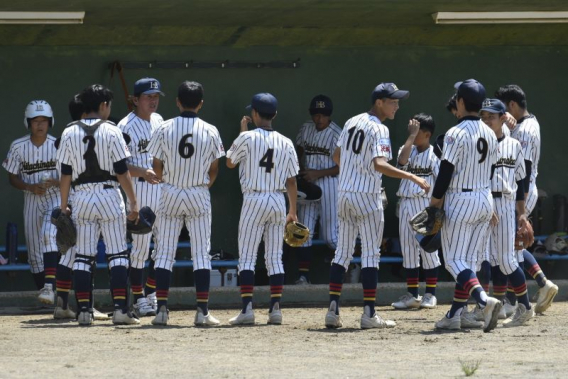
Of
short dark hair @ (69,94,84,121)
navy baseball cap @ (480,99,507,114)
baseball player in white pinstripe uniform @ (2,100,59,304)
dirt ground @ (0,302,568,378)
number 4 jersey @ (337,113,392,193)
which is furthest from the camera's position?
baseball player in white pinstripe uniform @ (2,100,59,304)

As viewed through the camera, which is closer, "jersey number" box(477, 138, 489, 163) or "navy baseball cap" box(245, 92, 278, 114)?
"jersey number" box(477, 138, 489, 163)

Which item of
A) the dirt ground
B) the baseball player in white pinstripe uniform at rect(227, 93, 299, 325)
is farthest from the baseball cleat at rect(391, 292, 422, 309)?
the baseball player in white pinstripe uniform at rect(227, 93, 299, 325)

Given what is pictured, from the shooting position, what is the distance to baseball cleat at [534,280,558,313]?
33.2 feet

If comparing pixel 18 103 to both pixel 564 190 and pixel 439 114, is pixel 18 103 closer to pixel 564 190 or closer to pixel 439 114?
pixel 439 114

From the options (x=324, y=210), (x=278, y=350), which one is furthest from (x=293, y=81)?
(x=278, y=350)

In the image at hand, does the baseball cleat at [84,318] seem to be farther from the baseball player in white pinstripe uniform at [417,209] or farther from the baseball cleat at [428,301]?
the baseball cleat at [428,301]

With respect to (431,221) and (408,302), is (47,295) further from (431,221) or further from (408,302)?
(431,221)

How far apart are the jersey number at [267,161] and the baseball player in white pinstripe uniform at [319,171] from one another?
257cm

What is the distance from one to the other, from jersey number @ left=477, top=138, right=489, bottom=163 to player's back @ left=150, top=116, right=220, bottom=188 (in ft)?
6.44

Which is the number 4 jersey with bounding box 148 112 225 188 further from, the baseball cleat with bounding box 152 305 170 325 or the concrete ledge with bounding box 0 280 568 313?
the concrete ledge with bounding box 0 280 568 313

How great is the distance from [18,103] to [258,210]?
3303mm

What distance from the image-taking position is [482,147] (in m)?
8.97

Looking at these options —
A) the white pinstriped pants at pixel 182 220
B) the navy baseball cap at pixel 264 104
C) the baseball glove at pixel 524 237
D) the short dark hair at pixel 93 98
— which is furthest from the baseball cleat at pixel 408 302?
the short dark hair at pixel 93 98

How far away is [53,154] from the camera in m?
11.1
